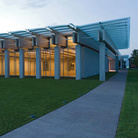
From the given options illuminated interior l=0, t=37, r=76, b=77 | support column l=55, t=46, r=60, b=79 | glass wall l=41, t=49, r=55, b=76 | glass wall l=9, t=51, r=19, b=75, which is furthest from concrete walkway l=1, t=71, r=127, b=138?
glass wall l=9, t=51, r=19, b=75

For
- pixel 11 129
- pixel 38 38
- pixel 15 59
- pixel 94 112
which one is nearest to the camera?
pixel 11 129

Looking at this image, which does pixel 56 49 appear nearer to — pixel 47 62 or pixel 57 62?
pixel 57 62

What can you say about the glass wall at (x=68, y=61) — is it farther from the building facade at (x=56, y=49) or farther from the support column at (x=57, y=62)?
the support column at (x=57, y=62)

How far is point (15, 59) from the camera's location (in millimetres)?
25453

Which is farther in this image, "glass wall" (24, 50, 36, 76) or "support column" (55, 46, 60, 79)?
"glass wall" (24, 50, 36, 76)

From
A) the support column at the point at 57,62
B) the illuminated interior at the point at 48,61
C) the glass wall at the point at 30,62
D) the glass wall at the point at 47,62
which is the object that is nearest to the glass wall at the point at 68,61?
the illuminated interior at the point at 48,61

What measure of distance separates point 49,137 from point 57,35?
643 inches

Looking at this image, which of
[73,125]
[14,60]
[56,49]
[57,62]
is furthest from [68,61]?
[73,125]

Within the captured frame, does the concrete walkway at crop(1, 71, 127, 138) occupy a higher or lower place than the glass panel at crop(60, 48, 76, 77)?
lower

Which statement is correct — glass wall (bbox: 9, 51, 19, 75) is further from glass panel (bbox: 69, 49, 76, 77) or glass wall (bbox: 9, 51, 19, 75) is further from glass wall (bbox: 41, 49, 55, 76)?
glass panel (bbox: 69, 49, 76, 77)

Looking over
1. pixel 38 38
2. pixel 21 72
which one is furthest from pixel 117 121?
pixel 21 72

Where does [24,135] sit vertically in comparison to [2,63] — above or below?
below

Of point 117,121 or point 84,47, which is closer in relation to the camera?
A: point 117,121

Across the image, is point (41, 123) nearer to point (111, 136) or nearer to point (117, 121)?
point (111, 136)
